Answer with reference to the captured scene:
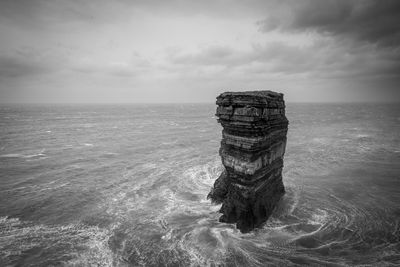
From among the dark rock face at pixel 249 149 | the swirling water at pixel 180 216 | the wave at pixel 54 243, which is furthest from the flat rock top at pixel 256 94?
the wave at pixel 54 243

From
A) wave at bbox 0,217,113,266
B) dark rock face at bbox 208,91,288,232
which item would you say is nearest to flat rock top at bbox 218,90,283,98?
dark rock face at bbox 208,91,288,232

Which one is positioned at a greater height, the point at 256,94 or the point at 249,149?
the point at 256,94

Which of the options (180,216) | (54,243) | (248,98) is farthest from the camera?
(180,216)

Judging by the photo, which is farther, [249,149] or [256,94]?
[249,149]

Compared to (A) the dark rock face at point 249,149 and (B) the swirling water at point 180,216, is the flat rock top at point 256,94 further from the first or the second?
(B) the swirling water at point 180,216

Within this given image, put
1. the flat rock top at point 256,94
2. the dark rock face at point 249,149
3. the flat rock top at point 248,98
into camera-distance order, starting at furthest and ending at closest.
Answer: the dark rock face at point 249,149 → the flat rock top at point 256,94 → the flat rock top at point 248,98

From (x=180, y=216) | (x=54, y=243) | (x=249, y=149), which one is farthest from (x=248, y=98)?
(x=54, y=243)

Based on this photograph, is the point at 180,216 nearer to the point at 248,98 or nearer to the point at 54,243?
the point at 54,243

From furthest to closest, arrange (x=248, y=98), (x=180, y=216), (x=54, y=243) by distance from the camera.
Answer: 1. (x=180, y=216)
2. (x=54, y=243)
3. (x=248, y=98)

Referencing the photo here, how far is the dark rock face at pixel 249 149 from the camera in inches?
603

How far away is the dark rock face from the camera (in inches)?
603

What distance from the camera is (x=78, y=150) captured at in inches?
1705

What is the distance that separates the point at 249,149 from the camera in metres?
15.5

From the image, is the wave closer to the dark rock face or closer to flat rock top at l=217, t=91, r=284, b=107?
the dark rock face
